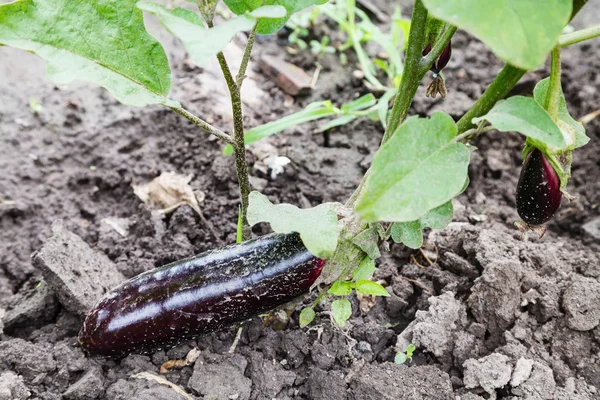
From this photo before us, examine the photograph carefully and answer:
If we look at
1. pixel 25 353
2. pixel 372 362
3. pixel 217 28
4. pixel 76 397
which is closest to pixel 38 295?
pixel 25 353

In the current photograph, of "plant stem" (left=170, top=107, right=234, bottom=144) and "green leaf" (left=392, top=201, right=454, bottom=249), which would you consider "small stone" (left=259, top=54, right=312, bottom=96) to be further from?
"green leaf" (left=392, top=201, right=454, bottom=249)

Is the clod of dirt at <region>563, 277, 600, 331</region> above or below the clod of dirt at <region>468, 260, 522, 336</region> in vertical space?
above

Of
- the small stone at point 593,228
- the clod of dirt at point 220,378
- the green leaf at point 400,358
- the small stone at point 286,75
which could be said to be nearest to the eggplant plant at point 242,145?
the clod of dirt at point 220,378

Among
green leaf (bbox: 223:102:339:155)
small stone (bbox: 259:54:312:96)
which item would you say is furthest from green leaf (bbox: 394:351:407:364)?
small stone (bbox: 259:54:312:96)

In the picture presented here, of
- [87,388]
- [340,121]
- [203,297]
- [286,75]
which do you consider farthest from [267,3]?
[286,75]

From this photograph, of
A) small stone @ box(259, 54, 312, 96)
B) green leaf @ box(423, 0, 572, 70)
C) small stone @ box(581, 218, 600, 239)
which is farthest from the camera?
small stone @ box(259, 54, 312, 96)

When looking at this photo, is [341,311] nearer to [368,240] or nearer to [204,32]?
[368,240]

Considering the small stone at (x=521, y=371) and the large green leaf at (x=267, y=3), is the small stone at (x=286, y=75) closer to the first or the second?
the large green leaf at (x=267, y=3)
